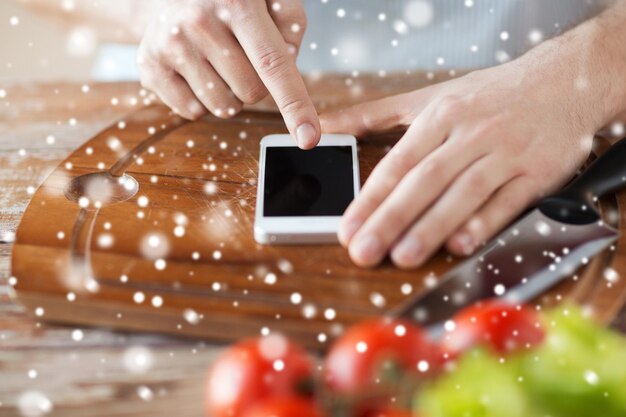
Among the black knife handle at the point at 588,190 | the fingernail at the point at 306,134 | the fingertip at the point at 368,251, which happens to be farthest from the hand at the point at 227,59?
the black knife handle at the point at 588,190

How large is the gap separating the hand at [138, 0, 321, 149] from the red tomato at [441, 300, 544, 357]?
367mm

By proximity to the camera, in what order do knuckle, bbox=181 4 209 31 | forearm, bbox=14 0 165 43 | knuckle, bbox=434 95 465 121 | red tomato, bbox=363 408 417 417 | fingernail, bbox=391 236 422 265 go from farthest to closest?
forearm, bbox=14 0 165 43 < knuckle, bbox=181 4 209 31 < knuckle, bbox=434 95 465 121 < fingernail, bbox=391 236 422 265 < red tomato, bbox=363 408 417 417

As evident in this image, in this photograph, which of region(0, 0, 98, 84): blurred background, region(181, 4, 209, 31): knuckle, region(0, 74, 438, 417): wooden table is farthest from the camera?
region(0, 0, 98, 84): blurred background

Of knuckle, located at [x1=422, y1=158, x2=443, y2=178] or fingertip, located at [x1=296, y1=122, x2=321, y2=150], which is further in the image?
fingertip, located at [x1=296, y1=122, x2=321, y2=150]

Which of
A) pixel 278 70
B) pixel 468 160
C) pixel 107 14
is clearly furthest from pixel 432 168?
pixel 107 14

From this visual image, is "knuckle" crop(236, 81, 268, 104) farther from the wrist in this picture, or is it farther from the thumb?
the wrist

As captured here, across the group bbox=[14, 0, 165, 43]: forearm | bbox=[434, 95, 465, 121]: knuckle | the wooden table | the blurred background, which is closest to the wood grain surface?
the wooden table

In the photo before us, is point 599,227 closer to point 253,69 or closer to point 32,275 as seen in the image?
point 253,69

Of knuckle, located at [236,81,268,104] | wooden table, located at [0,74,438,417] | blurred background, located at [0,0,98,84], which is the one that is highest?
knuckle, located at [236,81,268,104]

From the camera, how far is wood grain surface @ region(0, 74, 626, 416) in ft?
1.98

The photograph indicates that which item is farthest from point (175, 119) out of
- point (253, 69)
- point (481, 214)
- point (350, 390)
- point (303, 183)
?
point (350, 390)

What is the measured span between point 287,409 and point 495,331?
203 millimetres

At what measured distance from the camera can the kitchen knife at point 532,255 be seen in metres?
0.62

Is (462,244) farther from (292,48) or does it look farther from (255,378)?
(292,48)
